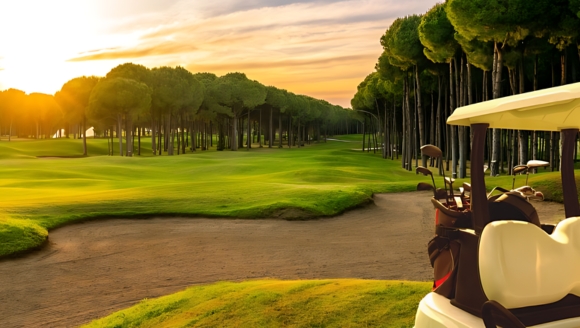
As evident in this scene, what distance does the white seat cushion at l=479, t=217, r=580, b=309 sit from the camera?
4.15 meters

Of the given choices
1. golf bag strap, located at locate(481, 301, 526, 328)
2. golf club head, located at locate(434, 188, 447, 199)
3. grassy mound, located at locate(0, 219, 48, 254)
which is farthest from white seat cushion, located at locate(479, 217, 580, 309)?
grassy mound, located at locate(0, 219, 48, 254)

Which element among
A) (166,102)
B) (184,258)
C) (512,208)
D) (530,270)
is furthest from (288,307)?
(166,102)

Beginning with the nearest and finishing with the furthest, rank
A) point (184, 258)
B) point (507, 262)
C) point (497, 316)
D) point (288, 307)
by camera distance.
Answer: point (497, 316) → point (507, 262) → point (288, 307) → point (184, 258)

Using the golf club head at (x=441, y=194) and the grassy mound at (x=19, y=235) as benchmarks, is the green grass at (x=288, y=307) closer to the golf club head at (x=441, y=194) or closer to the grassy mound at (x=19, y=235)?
the golf club head at (x=441, y=194)

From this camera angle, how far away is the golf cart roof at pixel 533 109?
3654mm

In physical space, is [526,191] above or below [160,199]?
above

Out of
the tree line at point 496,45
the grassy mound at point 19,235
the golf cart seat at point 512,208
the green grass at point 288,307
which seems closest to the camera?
the golf cart seat at point 512,208

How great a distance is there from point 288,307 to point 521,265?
5.57 meters

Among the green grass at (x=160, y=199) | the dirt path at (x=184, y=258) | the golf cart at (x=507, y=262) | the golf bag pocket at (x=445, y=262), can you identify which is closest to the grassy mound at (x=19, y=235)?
the green grass at (x=160, y=199)

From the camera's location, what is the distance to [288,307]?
923 centimetres

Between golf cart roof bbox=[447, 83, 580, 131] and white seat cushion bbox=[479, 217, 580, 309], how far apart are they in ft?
2.75

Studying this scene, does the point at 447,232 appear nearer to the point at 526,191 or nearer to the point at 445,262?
the point at 445,262

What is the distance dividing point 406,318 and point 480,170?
4.41m

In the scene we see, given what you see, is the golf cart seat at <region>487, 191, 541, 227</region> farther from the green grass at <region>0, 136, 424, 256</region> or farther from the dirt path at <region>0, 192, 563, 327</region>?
the green grass at <region>0, 136, 424, 256</region>
